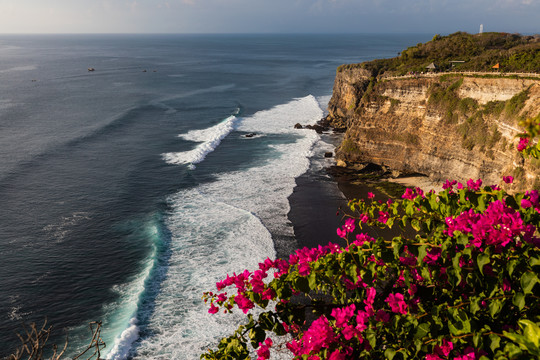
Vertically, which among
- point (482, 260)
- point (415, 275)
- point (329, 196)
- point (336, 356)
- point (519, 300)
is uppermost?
point (482, 260)

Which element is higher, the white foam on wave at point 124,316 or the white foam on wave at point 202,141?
the white foam on wave at point 202,141

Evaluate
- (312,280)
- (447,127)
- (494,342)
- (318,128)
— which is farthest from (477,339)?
(318,128)

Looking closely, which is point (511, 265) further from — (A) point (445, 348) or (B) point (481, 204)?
(B) point (481, 204)

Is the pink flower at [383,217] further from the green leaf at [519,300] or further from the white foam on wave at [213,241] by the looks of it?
the white foam on wave at [213,241]

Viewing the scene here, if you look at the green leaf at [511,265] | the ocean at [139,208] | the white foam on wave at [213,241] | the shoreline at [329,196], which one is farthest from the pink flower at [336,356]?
the shoreline at [329,196]

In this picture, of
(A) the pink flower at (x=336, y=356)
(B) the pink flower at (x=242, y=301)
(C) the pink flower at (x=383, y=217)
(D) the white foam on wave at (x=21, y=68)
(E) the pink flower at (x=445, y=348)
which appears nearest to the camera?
(E) the pink flower at (x=445, y=348)

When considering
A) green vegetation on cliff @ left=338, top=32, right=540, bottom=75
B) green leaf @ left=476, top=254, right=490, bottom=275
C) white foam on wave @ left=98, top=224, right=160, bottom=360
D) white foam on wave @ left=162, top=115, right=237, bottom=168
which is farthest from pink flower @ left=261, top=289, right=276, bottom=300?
green vegetation on cliff @ left=338, top=32, right=540, bottom=75

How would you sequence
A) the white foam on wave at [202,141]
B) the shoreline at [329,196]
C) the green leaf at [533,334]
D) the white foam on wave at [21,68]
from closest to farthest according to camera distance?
the green leaf at [533,334] < the shoreline at [329,196] < the white foam on wave at [202,141] < the white foam on wave at [21,68]

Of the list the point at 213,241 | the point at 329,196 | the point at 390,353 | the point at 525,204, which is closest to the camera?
the point at 390,353

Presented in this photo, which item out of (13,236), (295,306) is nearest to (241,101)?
(13,236)
